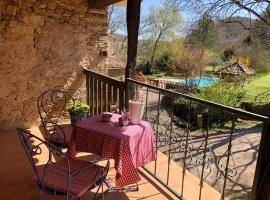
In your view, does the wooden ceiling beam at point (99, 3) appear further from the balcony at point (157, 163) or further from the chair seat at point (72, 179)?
the chair seat at point (72, 179)

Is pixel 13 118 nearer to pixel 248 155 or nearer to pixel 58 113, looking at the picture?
pixel 58 113

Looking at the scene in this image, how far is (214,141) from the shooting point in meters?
8.78

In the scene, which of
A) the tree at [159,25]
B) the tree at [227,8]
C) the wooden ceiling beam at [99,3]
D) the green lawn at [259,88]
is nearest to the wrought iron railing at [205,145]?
the wooden ceiling beam at [99,3]

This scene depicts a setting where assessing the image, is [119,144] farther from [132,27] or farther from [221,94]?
[221,94]

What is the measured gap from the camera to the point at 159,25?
25.4 meters

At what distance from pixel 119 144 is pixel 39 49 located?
2.64 m

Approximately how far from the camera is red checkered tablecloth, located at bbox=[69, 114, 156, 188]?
6.40 ft

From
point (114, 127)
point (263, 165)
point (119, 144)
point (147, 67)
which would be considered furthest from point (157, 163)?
point (147, 67)

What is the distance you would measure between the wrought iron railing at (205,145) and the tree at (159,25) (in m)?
12.4

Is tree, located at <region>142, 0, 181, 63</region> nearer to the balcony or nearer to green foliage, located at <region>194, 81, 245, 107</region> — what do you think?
green foliage, located at <region>194, 81, 245, 107</region>

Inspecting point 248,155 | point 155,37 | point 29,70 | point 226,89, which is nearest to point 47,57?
point 29,70

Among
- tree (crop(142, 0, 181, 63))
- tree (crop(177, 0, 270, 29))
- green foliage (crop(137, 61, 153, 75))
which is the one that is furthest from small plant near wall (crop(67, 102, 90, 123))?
tree (crop(142, 0, 181, 63))

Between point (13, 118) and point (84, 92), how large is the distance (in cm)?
117

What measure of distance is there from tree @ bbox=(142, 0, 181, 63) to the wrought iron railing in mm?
12354
